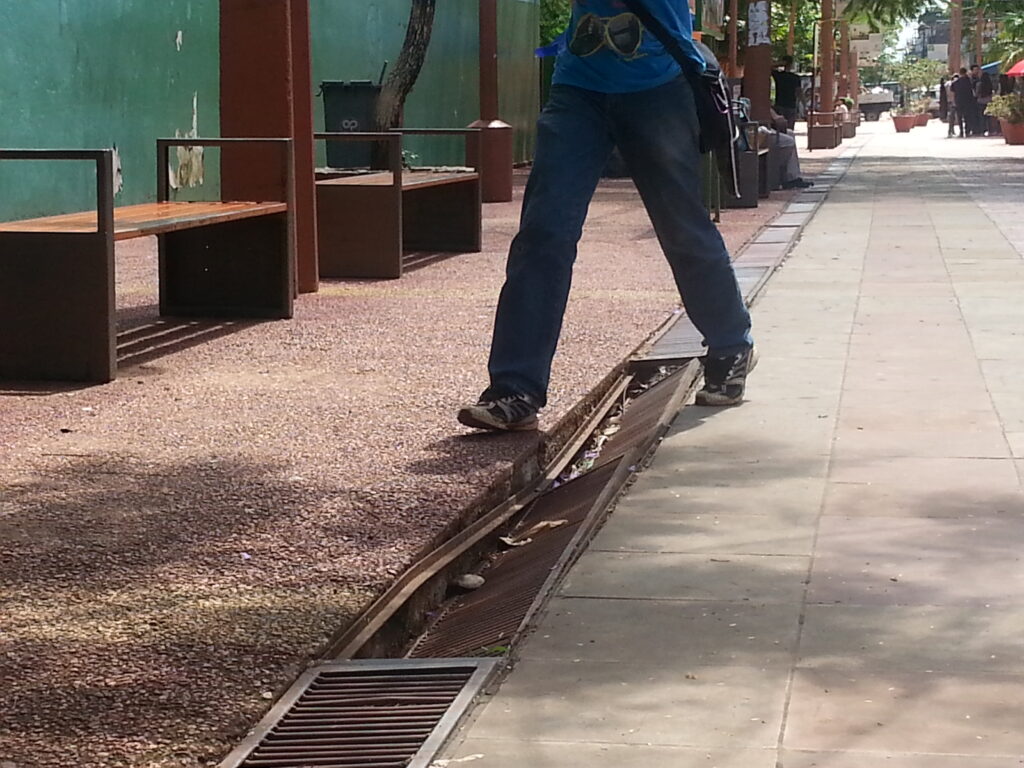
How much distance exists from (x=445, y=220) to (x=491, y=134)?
217 inches

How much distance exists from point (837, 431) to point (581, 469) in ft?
2.63

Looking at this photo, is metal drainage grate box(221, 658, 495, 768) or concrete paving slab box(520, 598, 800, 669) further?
concrete paving slab box(520, 598, 800, 669)

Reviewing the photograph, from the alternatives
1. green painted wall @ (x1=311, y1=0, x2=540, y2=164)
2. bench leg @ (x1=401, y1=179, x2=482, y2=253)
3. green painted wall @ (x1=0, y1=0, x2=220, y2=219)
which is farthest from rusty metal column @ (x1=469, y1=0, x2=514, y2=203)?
bench leg @ (x1=401, y1=179, x2=482, y2=253)

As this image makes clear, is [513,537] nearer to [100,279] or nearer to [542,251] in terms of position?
[542,251]

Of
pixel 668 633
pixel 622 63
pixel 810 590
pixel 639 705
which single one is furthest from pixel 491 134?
pixel 639 705

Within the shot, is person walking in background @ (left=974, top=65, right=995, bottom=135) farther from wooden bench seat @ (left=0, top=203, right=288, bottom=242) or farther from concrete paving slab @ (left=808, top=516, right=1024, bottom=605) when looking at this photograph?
concrete paving slab @ (left=808, top=516, right=1024, bottom=605)

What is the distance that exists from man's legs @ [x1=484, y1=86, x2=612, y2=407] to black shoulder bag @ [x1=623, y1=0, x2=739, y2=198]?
353mm

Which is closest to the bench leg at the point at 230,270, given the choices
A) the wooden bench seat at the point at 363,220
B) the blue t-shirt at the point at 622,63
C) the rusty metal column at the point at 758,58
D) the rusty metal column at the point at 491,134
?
the wooden bench seat at the point at 363,220

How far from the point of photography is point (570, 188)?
5777 mm

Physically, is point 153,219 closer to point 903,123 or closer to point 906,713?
point 906,713

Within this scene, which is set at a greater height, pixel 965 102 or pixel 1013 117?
pixel 965 102

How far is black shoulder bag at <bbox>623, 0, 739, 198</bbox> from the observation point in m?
5.79

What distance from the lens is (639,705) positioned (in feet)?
10.3

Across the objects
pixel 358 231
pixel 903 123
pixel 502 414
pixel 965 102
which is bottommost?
pixel 502 414
